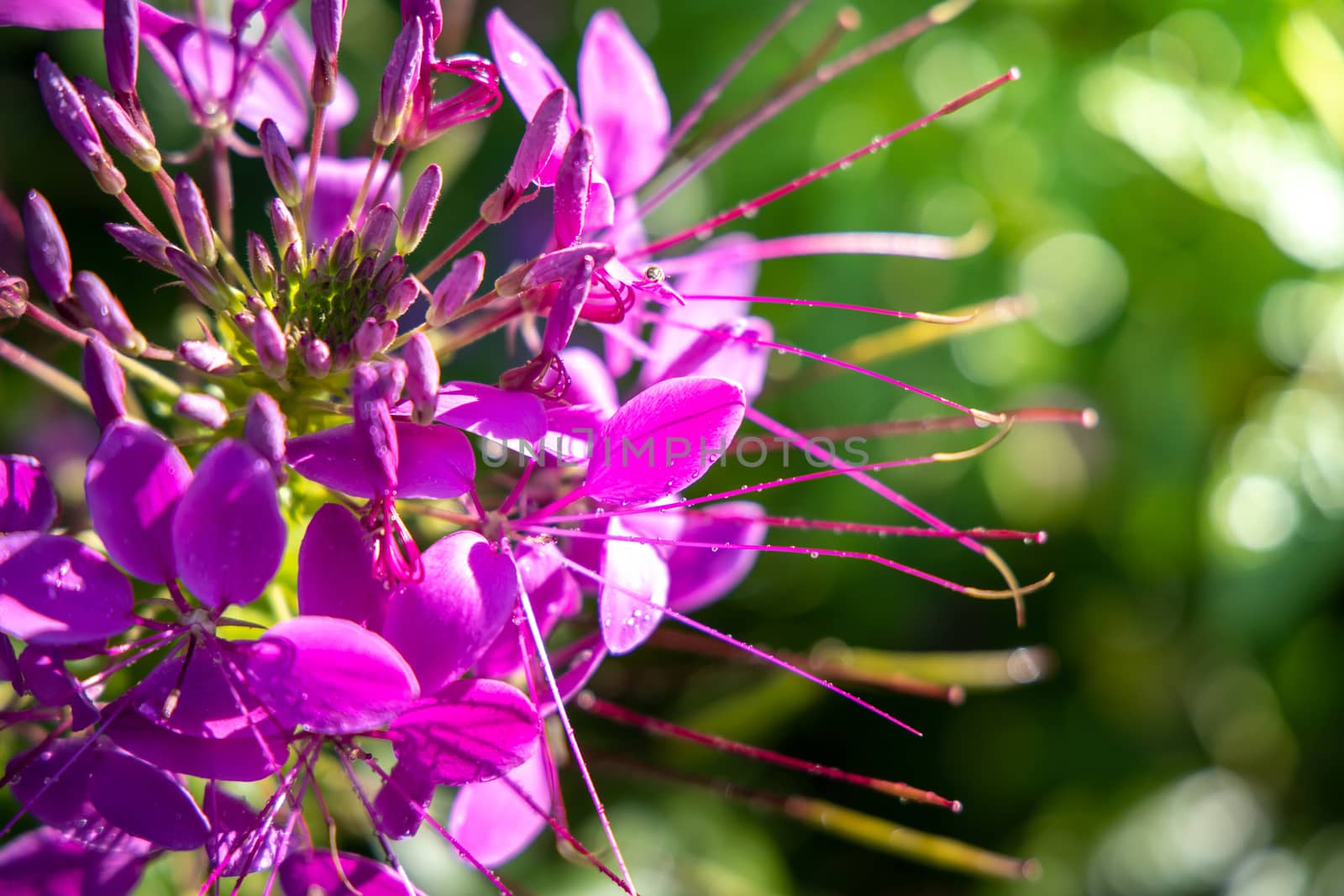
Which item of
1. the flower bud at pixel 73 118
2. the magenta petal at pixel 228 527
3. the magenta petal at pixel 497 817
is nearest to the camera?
the magenta petal at pixel 228 527

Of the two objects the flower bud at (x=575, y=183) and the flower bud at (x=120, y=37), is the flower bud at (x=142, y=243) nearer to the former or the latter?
the flower bud at (x=120, y=37)

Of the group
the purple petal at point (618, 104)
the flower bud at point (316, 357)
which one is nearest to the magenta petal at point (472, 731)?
the flower bud at point (316, 357)

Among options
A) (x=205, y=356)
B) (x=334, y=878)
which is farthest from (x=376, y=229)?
(x=334, y=878)

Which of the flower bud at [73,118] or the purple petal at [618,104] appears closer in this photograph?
the flower bud at [73,118]

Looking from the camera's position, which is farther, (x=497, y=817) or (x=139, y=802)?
(x=497, y=817)

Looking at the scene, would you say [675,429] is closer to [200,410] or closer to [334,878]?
[200,410]
